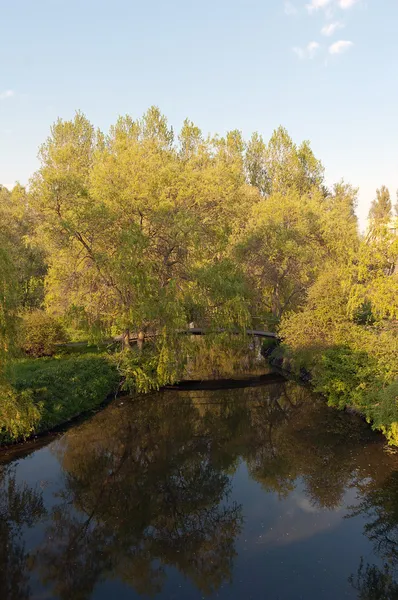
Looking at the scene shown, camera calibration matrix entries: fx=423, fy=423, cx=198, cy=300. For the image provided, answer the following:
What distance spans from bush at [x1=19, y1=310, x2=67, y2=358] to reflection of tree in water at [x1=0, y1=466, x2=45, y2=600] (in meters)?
10.6

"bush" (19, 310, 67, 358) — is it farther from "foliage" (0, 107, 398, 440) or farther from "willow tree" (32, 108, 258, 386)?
"willow tree" (32, 108, 258, 386)

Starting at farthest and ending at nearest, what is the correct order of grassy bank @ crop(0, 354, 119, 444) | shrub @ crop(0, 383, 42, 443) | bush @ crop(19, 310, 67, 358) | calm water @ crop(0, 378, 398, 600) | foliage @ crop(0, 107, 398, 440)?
bush @ crop(19, 310, 67, 358) < foliage @ crop(0, 107, 398, 440) < grassy bank @ crop(0, 354, 119, 444) < shrub @ crop(0, 383, 42, 443) < calm water @ crop(0, 378, 398, 600)

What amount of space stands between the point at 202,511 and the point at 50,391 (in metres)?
10.2

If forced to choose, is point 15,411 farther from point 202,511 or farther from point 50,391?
point 202,511

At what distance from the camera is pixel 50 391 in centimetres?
2147

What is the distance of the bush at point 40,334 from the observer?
1061 inches

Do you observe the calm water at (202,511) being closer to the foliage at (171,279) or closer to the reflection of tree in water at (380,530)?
the reflection of tree in water at (380,530)

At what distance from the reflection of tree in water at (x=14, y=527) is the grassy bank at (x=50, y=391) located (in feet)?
7.53

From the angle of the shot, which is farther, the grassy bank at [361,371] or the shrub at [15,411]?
the grassy bank at [361,371]

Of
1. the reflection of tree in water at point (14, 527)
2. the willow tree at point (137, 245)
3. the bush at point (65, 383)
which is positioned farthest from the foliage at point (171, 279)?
the reflection of tree in water at point (14, 527)

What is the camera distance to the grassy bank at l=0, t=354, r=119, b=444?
16906mm

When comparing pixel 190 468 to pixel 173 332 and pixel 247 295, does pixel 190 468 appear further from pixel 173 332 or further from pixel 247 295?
pixel 247 295

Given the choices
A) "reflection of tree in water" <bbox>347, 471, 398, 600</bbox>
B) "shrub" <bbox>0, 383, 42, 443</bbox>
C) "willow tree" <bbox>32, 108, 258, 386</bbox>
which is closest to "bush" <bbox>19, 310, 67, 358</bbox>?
"willow tree" <bbox>32, 108, 258, 386</bbox>

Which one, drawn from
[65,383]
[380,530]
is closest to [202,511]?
[380,530]
